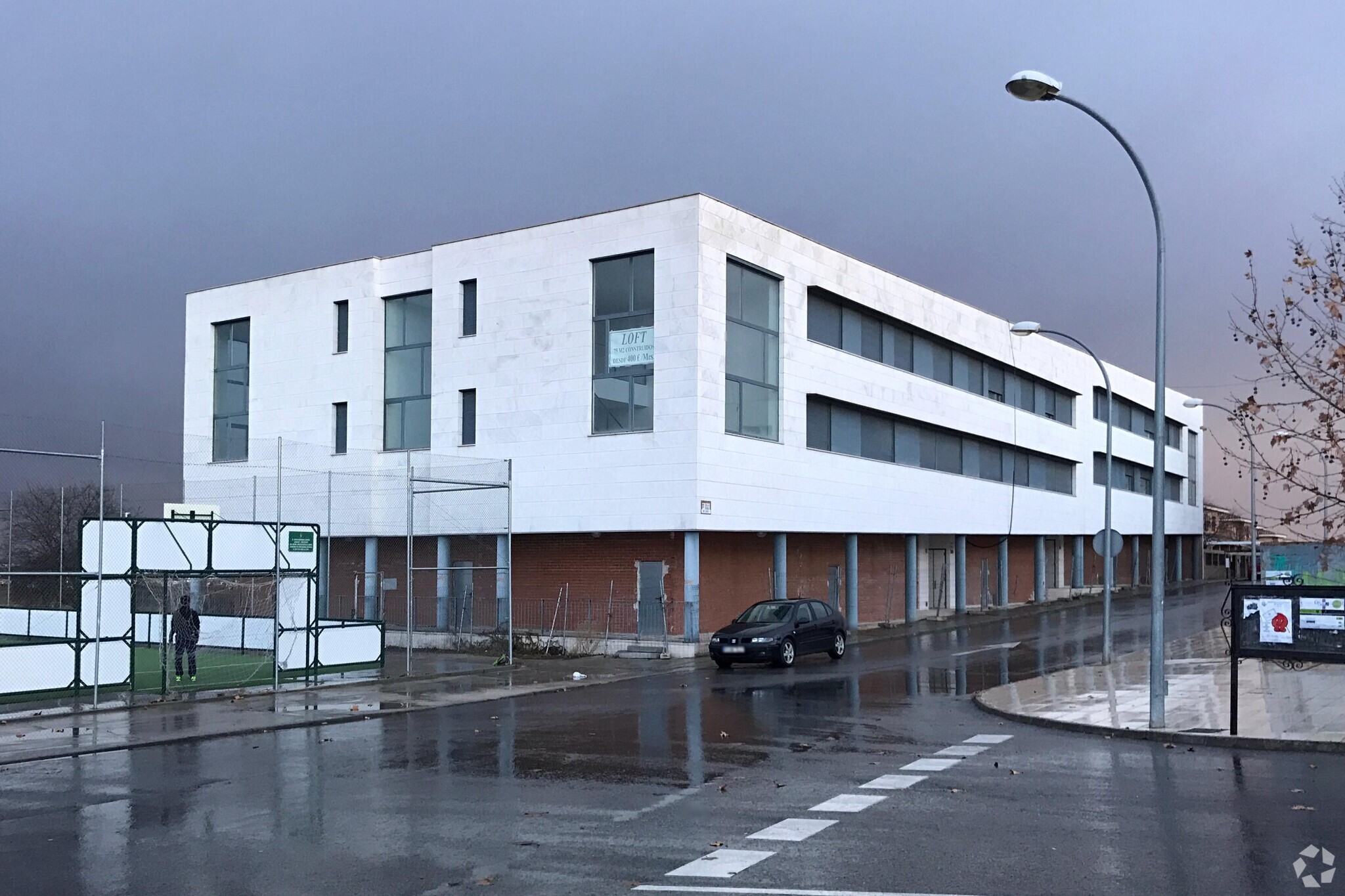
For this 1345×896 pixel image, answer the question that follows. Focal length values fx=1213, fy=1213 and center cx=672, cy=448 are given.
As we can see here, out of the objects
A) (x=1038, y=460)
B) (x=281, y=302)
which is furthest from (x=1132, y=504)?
(x=281, y=302)

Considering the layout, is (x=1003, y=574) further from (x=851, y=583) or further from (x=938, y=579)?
(x=851, y=583)

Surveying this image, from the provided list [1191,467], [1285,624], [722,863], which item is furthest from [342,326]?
[1191,467]

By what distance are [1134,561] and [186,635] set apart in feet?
210

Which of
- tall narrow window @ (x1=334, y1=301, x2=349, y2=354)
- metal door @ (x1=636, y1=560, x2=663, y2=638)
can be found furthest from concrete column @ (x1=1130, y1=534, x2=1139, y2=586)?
tall narrow window @ (x1=334, y1=301, x2=349, y2=354)

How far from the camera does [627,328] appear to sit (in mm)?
32594

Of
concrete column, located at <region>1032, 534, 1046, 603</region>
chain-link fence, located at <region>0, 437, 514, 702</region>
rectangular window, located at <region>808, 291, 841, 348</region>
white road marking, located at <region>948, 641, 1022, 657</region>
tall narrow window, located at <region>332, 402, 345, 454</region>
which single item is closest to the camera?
chain-link fence, located at <region>0, 437, 514, 702</region>

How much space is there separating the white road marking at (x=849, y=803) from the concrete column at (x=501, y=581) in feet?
75.8

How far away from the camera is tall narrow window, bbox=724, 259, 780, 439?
32.9 meters

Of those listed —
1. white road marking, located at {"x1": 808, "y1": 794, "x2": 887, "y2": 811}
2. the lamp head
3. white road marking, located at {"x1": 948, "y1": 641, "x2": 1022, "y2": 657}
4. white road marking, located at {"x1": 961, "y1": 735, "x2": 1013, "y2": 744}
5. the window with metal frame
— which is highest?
the window with metal frame

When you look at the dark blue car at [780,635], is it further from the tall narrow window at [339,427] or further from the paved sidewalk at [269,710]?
the tall narrow window at [339,427]

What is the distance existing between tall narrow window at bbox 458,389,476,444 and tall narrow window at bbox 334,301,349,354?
5734 millimetres

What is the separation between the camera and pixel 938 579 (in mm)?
48469

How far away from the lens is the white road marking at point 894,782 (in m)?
11.9

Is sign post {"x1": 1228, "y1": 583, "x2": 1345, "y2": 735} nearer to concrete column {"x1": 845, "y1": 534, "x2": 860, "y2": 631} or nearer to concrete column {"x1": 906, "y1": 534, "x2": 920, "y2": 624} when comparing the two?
concrete column {"x1": 845, "y1": 534, "x2": 860, "y2": 631}
